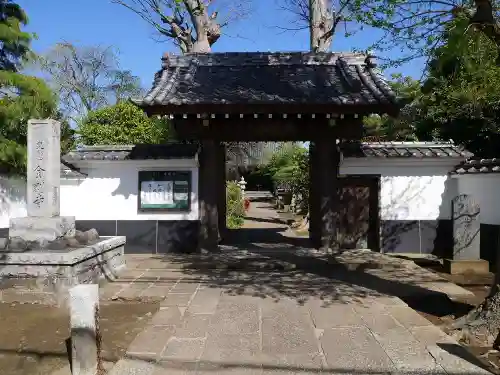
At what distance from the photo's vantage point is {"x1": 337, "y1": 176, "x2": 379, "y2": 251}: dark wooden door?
11.7 meters

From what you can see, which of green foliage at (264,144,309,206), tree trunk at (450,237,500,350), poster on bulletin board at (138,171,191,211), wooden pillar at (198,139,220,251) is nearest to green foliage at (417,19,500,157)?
tree trunk at (450,237,500,350)

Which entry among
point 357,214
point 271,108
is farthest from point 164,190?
point 357,214

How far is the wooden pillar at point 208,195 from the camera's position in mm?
11156

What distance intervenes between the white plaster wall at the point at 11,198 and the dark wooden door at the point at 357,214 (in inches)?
334

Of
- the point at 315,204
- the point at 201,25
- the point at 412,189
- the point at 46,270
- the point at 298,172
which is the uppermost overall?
the point at 201,25

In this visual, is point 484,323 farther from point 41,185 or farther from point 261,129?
point 41,185

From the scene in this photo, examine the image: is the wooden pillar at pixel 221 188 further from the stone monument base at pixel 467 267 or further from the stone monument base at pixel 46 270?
the stone monument base at pixel 467 267

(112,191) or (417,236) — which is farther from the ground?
(112,191)

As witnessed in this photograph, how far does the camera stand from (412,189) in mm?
11617

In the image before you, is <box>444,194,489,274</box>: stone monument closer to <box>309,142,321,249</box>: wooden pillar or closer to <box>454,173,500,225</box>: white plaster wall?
<box>454,173,500,225</box>: white plaster wall

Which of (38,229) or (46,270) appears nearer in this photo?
(46,270)

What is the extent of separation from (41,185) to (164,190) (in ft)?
12.7

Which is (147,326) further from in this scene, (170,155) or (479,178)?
(479,178)

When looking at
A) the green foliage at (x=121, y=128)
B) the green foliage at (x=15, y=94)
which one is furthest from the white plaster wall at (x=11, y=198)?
the green foliage at (x=121, y=128)
